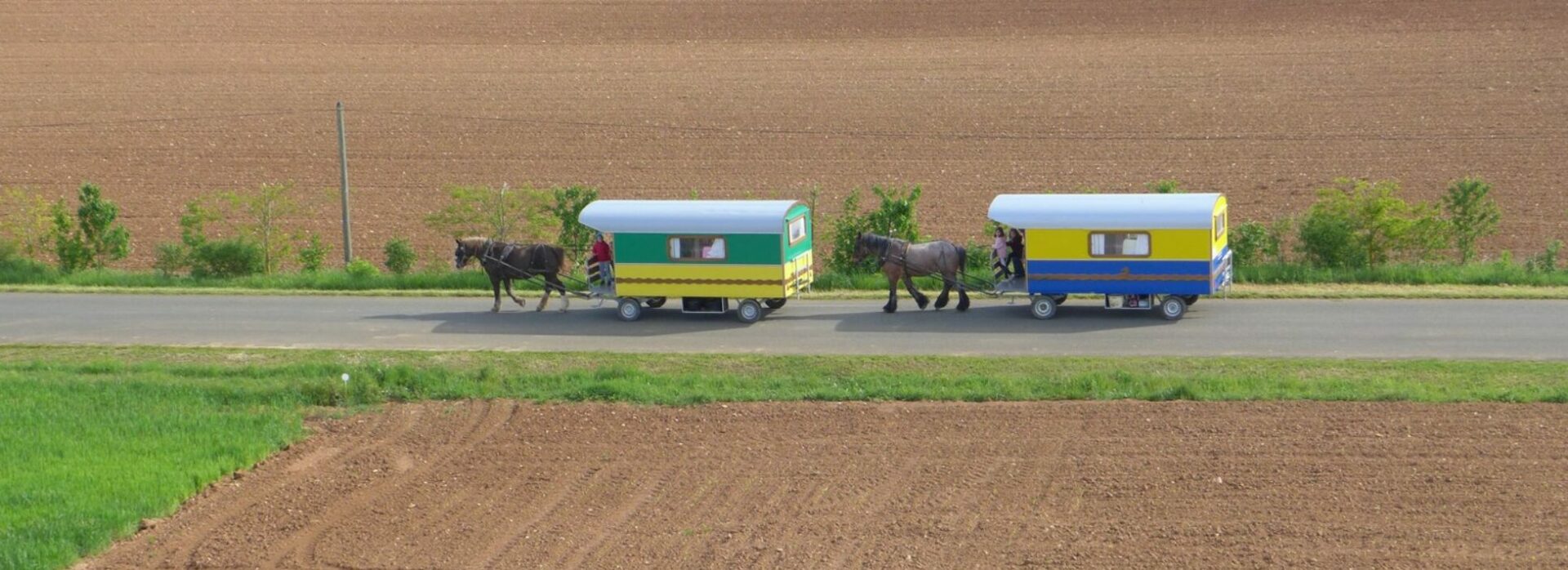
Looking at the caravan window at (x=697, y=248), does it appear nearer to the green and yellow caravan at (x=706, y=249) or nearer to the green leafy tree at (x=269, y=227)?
the green and yellow caravan at (x=706, y=249)

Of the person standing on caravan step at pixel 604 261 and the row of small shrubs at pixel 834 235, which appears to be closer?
the person standing on caravan step at pixel 604 261

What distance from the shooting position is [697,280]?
1065 inches

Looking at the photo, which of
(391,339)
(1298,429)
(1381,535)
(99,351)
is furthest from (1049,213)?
(99,351)

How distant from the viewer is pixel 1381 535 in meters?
14.4

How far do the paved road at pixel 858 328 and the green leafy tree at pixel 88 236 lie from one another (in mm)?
5229

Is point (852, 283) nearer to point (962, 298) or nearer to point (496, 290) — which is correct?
point (962, 298)

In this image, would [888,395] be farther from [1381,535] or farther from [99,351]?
[99,351]

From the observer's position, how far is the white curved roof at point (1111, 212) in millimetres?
25828

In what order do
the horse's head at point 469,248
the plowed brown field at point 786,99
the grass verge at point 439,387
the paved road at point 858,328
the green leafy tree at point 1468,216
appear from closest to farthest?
the grass verge at point 439,387
the paved road at point 858,328
the horse's head at point 469,248
the green leafy tree at point 1468,216
the plowed brown field at point 786,99

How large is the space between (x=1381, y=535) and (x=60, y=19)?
69.7 metres

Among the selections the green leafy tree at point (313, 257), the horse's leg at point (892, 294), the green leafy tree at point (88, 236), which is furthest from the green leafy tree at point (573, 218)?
the green leafy tree at point (88, 236)

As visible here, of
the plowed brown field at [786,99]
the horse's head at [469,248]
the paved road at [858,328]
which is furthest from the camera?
the plowed brown field at [786,99]

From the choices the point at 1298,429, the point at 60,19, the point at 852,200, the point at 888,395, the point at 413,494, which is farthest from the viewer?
the point at 60,19

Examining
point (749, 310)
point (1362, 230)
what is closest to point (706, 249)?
point (749, 310)
